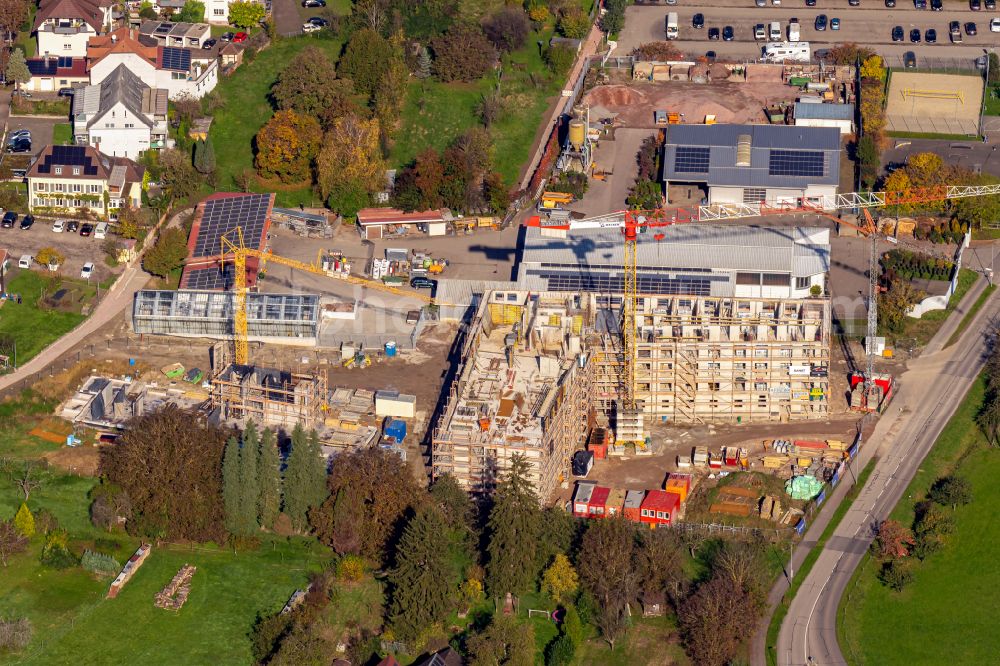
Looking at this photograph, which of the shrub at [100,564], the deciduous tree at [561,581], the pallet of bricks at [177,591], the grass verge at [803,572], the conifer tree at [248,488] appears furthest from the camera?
the conifer tree at [248,488]

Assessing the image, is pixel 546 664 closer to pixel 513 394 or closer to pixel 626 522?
pixel 626 522

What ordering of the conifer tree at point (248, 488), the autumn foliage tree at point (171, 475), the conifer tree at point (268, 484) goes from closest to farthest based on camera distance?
the conifer tree at point (248, 488), the autumn foliage tree at point (171, 475), the conifer tree at point (268, 484)

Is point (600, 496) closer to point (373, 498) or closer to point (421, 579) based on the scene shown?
point (373, 498)

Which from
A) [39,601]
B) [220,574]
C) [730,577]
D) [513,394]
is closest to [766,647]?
[730,577]

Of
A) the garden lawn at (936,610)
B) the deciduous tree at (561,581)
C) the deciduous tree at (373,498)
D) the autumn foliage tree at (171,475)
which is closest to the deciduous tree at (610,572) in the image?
the deciduous tree at (561,581)

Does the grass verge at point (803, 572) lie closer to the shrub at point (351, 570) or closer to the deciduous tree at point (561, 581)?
the deciduous tree at point (561, 581)

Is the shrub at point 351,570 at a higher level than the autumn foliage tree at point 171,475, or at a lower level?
lower
